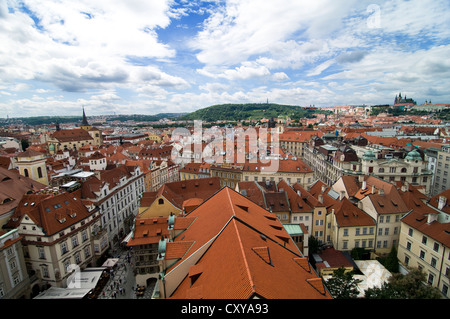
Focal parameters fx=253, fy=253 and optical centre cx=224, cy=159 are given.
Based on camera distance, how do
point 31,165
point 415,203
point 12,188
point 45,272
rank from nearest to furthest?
point 45,272 < point 12,188 < point 415,203 < point 31,165

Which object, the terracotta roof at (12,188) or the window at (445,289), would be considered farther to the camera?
the terracotta roof at (12,188)

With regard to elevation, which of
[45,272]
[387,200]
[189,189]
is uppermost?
[387,200]

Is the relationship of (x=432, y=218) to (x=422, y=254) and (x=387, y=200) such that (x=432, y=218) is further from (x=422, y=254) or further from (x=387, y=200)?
(x=387, y=200)

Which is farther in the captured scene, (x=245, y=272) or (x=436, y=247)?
(x=436, y=247)

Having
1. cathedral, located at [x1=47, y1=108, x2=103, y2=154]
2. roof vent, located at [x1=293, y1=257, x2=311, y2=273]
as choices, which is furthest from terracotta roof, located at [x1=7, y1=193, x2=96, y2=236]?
cathedral, located at [x1=47, y1=108, x2=103, y2=154]

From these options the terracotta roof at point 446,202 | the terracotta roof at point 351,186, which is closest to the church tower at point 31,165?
the terracotta roof at point 351,186

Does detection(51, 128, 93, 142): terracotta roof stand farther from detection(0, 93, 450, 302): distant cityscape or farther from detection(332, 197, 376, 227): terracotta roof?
detection(332, 197, 376, 227): terracotta roof

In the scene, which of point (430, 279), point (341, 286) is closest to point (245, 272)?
point (341, 286)

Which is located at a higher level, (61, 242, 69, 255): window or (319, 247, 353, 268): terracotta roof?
(61, 242, 69, 255): window

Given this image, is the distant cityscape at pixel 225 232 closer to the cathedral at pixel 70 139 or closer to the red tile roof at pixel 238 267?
the red tile roof at pixel 238 267

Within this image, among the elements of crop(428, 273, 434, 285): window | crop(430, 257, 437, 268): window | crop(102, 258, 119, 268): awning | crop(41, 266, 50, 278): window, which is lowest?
crop(102, 258, 119, 268): awning

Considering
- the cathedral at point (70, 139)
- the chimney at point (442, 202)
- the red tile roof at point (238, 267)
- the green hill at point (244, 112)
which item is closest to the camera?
the red tile roof at point (238, 267)
